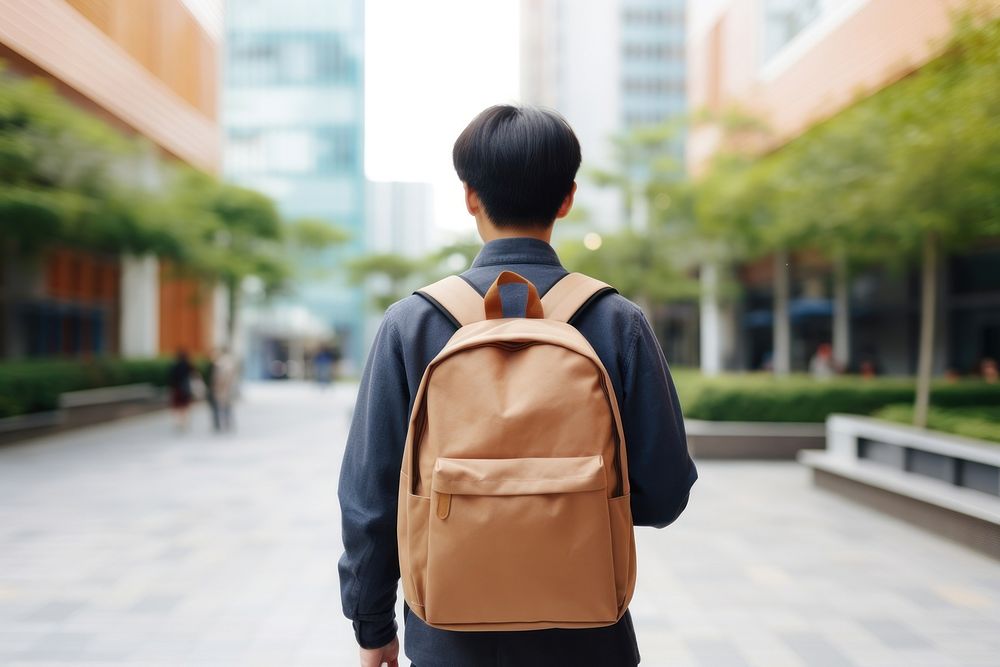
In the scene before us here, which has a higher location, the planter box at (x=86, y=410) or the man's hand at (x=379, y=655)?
the man's hand at (x=379, y=655)

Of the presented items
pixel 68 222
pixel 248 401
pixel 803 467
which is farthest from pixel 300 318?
pixel 803 467

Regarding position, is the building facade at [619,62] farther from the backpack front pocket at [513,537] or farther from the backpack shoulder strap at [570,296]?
the backpack front pocket at [513,537]

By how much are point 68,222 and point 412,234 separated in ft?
323

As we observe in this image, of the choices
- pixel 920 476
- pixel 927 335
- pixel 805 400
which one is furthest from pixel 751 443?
pixel 920 476

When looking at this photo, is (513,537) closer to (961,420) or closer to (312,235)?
(961,420)

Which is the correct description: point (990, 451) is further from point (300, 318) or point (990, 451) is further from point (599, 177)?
point (300, 318)

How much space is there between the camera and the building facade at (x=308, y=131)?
5059cm

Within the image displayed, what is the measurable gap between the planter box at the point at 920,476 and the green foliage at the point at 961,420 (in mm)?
409

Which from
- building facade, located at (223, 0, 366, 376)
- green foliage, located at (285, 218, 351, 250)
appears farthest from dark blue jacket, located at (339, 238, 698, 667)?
building facade, located at (223, 0, 366, 376)

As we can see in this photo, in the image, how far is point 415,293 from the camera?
5.11 feet

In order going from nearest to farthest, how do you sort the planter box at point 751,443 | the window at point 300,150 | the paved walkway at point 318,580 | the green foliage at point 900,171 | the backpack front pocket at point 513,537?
1. the backpack front pocket at point 513,537
2. the paved walkway at point 318,580
3. the green foliage at point 900,171
4. the planter box at point 751,443
5. the window at point 300,150

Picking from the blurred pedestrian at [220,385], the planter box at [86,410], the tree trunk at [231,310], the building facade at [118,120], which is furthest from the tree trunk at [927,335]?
the tree trunk at [231,310]

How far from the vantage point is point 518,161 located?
157 cm

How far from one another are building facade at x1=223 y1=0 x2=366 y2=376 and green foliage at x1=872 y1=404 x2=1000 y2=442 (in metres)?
43.1
